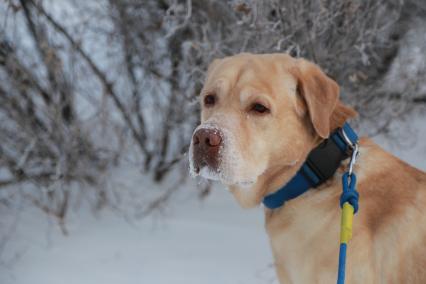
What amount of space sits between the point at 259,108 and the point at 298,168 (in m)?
0.32

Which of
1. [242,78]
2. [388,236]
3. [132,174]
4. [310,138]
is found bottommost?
[132,174]

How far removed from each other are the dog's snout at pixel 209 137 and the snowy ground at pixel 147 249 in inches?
107

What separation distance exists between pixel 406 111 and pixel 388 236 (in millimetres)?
4842

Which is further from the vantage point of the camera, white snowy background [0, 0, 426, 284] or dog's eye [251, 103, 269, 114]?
white snowy background [0, 0, 426, 284]

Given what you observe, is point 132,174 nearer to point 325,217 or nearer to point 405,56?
point 405,56

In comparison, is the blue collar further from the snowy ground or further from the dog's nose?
the snowy ground

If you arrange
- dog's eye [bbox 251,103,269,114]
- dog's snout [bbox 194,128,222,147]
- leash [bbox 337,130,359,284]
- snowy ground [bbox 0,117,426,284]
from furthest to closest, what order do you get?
snowy ground [bbox 0,117,426,284] < dog's eye [bbox 251,103,269,114] < dog's snout [bbox 194,128,222,147] < leash [bbox 337,130,359,284]

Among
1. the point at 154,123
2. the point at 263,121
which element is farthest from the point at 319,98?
the point at 154,123

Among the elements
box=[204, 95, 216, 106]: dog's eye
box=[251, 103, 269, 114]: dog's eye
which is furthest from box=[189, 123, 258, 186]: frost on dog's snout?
box=[204, 95, 216, 106]: dog's eye

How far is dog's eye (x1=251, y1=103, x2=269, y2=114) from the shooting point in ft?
7.83

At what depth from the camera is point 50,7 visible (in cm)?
574

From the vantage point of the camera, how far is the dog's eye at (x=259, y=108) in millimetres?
2387

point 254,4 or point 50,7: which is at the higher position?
point 254,4

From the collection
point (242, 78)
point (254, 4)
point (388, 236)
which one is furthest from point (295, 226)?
point (254, 4)
